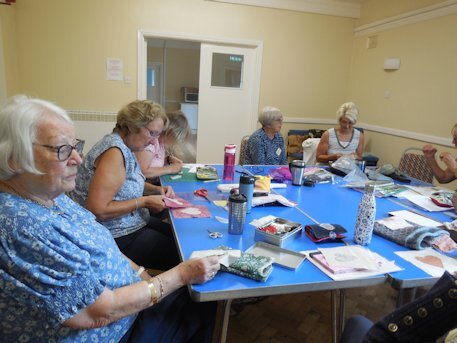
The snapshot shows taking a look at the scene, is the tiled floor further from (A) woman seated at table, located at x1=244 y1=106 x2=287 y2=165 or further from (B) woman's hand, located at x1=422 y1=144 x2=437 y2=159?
(A) woman seated at table, located at x1=244 y1=106 x2=287 y2=165

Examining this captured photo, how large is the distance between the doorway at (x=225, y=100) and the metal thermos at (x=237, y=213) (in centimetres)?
366

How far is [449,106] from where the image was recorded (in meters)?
3.60

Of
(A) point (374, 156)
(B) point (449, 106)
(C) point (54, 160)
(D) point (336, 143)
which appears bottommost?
(A) point (374, 156)

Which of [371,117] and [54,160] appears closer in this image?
[54,160]

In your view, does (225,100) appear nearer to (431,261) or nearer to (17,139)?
(431,261)

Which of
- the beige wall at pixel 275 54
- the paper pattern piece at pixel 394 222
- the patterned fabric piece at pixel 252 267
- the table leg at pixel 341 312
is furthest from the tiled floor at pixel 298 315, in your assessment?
the beige wall at pixel 275 54

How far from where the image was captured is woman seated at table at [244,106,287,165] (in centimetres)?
296

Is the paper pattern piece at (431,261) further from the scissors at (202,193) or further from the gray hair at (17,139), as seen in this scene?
the gray hair at (17,139)

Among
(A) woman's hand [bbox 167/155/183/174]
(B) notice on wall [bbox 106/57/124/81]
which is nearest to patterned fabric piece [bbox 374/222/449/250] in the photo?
(A) woman's hand [bbox 167/155/183/174]

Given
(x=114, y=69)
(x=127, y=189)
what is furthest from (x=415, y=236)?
(x=114, y=69)

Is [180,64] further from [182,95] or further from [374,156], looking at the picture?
[374,156]

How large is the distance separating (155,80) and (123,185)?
25.7 ft

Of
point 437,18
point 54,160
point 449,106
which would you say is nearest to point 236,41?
point 437,18

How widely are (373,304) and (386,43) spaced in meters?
3.60
